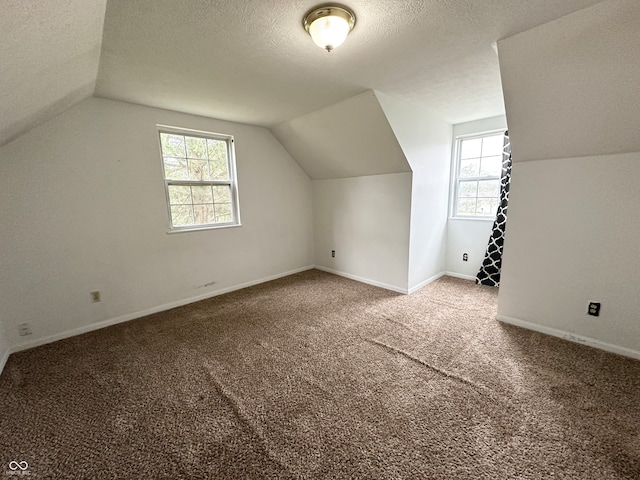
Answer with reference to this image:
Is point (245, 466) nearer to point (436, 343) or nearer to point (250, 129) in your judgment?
point (436, 343)

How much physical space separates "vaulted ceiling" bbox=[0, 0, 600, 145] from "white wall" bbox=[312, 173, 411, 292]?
1.16 meters

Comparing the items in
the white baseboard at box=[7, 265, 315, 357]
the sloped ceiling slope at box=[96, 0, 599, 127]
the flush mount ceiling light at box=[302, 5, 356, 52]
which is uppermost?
the sloped ceiling slope at box=[96, 0, 599, 127]

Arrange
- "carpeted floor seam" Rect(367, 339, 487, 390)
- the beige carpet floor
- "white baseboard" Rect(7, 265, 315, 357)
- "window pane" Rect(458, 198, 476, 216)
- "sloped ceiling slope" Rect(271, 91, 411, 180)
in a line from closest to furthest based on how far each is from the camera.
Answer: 1. the beige carpet floor
2. "carpeted floor seam" Rect(367, 339, 487, 390)
3. "white baseboard" Rect(7, 265, 315, 357)
4. "sloped ceiling slope" Rect(271, 91, 411, 180)
5. "window pane" Rect(458, 198, 476, 216)

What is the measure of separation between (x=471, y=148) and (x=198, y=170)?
3.70 meters

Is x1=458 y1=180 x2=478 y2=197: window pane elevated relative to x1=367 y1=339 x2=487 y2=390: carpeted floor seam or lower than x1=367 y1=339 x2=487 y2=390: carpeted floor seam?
elevated

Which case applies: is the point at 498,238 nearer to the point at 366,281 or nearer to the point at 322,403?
the point at 366,281

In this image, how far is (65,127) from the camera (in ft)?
7.46

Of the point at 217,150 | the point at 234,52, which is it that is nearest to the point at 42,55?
the point at 234,52

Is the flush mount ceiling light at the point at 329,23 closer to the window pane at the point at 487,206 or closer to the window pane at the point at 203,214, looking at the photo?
the window pane at the point at 203,214

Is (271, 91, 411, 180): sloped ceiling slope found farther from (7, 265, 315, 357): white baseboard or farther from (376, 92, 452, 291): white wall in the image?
(7, 265, 315, 357): white baseboard

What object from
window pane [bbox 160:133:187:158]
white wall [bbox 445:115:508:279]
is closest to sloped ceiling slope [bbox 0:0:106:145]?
window pane [bbox 160:133:187:158]

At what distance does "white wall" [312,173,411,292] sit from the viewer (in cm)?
325

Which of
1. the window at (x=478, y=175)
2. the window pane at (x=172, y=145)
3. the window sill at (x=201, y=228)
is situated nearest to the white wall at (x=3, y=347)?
the window sill at (x=201, y=228)

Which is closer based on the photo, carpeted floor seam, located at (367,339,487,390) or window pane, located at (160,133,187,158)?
carpeted floor seam, located at (367,339,487,390)
